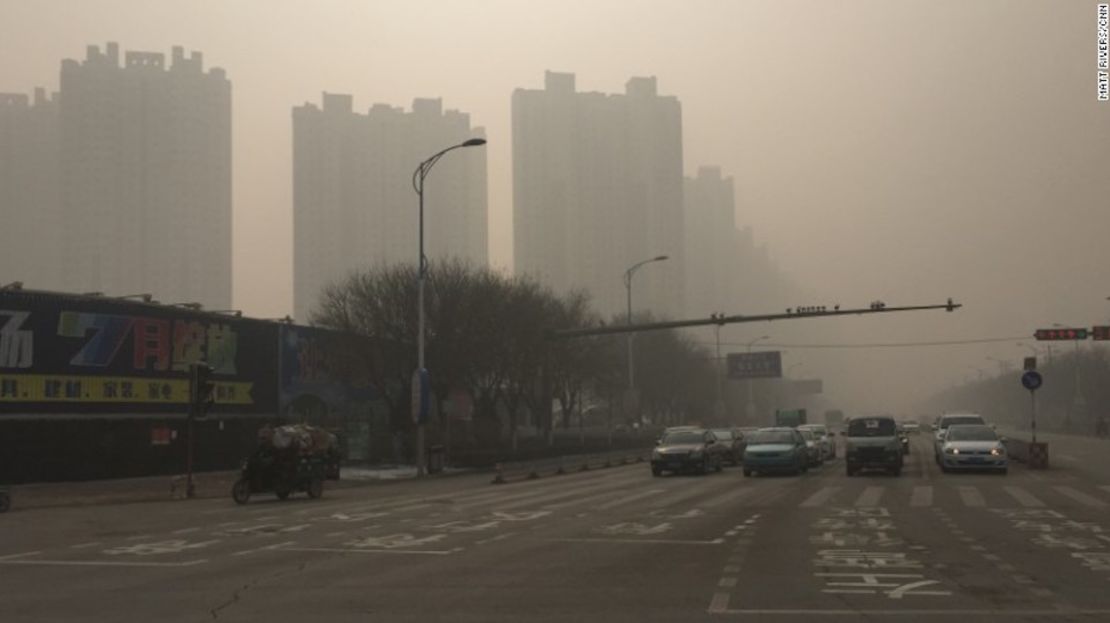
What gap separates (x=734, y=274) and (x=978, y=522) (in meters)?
135

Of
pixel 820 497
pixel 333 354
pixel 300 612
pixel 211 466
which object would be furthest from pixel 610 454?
pixel 300 612

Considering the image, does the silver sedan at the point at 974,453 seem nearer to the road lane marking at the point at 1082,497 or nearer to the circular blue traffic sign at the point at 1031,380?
the circular blue traffic sign at the point at 1031,380

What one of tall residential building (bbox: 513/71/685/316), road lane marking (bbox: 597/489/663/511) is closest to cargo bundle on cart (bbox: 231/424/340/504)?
road lane marking (bbox: 597/489/663/511)

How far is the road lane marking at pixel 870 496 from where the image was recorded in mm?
24703

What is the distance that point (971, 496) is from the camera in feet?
86.3

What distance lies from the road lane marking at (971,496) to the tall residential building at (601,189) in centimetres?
8372

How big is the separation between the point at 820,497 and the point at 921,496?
234 centimetres

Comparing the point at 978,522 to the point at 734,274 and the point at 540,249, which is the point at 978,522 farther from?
the point at 734,274

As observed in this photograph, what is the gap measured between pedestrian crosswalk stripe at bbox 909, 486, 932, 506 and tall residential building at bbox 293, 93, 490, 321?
7895cm

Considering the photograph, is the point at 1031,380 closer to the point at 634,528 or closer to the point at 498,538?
the point at 634,528

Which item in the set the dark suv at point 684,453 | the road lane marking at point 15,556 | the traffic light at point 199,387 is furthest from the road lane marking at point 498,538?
the dark suv at point 684,453

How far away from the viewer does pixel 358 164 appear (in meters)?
113

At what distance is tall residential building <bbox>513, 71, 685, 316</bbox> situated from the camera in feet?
385

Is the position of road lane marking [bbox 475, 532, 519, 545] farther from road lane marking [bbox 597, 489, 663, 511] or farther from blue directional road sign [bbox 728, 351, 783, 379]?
blue directional road sign [bbox 728, 351, 783, 379]
